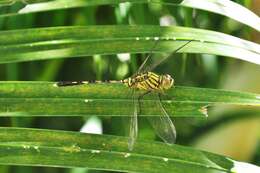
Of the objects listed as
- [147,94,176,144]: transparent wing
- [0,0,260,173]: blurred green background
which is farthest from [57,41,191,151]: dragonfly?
[0,0,260,173]: blurred green background

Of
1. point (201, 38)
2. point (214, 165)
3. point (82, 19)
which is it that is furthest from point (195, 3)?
point (82, 19)

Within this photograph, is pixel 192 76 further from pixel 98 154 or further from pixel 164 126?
pixel 98 154

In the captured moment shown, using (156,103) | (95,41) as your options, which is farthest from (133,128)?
(95,41)

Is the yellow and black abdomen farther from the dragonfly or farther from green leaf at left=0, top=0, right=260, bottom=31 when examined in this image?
green leaf at left=0, top=0, right=260, bottom=31

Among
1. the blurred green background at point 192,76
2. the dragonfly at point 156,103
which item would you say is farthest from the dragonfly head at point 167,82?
the blurred green background at point 192,76

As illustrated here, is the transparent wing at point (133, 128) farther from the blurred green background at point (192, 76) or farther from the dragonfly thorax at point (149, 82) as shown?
the blurred green background at point (192, 76)
